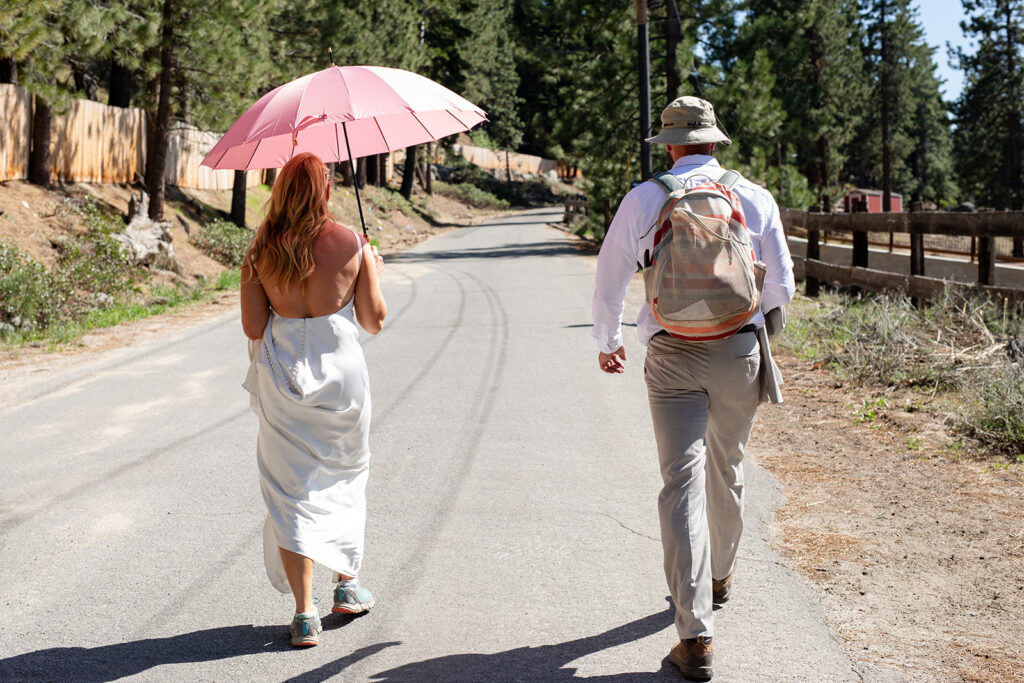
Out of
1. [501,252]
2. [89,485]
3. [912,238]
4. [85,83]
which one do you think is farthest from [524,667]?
[501,252]

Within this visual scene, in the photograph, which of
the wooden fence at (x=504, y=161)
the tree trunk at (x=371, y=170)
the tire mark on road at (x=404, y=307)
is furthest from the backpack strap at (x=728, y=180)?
the wooden fence at (x=504, y=161)

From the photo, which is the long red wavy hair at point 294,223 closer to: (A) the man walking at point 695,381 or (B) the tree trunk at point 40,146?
(A) the man walking at point 695,381

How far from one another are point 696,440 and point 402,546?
6.37 ft

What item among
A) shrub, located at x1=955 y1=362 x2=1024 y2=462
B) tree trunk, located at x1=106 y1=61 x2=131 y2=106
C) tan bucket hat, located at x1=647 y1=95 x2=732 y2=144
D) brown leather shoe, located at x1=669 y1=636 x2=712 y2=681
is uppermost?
tree trunk, located at x1=106 y1=61 x2=131 y2=106

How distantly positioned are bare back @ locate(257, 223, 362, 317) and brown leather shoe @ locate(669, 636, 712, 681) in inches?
73.7

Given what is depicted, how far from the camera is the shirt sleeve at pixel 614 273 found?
3834 mm

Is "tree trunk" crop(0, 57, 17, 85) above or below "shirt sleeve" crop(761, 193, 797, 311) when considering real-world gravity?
above

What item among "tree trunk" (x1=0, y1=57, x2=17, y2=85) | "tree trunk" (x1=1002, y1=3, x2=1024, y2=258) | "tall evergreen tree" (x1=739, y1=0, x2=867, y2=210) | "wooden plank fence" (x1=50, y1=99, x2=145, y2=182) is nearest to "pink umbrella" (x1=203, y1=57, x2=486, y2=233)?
"wooden plank fence" (x1=50, y1=99, x2=145, y2=182)

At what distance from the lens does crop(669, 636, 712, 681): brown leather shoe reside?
3.52 m

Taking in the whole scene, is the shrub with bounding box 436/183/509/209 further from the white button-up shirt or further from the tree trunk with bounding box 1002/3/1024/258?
the white button-up shirt

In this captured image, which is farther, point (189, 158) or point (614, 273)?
point (189, 158)

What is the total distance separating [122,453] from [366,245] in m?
3.92

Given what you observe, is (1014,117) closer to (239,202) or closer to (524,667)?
(239,202)

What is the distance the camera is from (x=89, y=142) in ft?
71.2
